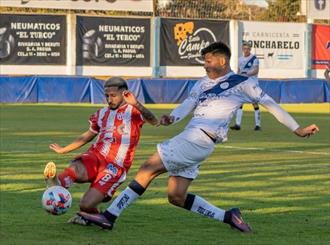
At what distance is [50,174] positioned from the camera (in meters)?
9.11

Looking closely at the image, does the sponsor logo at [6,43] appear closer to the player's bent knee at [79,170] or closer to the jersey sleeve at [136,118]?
the jersey sleeve at [136,118]

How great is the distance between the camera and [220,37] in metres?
50.1

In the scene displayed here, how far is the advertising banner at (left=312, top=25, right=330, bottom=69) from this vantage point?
52469 mm

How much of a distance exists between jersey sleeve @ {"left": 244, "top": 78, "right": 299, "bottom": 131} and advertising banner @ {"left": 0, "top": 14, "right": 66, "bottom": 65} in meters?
36.3

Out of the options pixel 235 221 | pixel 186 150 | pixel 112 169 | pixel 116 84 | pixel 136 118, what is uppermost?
pixel 116 84

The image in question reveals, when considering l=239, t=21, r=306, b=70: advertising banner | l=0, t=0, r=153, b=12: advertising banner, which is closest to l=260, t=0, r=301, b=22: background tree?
l=239, t=21, r=306, b=70: advertising banner

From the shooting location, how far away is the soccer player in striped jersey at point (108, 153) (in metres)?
9.37

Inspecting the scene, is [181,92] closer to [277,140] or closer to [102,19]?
[102,19]

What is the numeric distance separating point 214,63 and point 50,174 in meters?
1.89

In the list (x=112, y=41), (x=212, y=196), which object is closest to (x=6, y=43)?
(x=112, y=41)

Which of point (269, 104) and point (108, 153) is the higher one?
point (269, 104)

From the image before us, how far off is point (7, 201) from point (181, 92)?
99.2 feet

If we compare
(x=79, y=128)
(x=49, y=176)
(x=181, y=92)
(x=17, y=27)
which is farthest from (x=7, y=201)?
(x=17, y=27)

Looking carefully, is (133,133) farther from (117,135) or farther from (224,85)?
(224,85)
